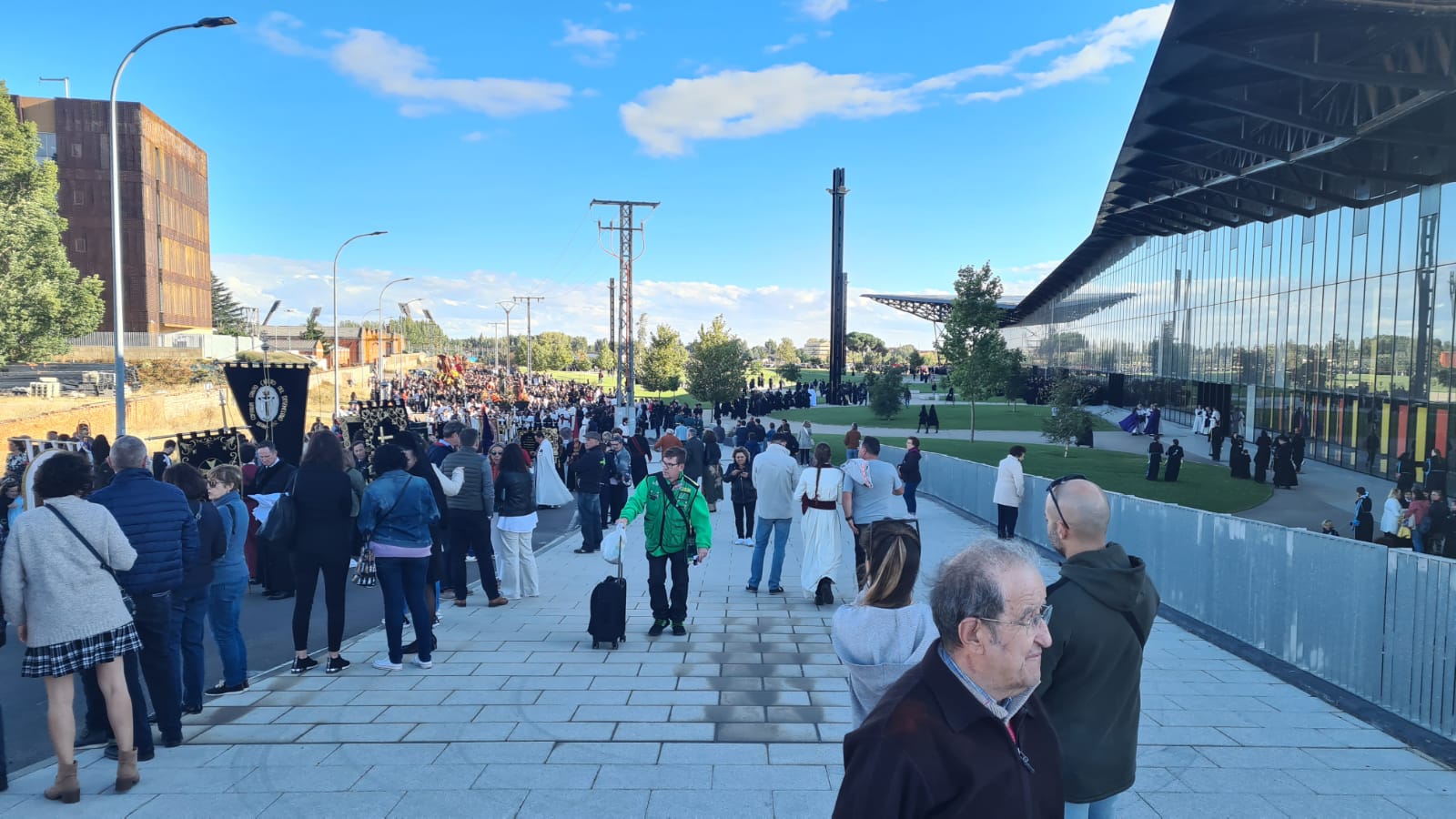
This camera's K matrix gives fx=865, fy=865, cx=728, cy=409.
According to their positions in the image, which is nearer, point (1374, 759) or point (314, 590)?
point (1374, 759)

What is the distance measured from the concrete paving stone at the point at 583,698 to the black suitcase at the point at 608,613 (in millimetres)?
1140

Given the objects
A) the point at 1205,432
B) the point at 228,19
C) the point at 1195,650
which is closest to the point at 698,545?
the point at 1195,650

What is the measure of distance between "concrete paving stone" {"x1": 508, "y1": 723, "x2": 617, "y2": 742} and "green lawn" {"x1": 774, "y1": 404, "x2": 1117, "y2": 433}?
35.5 meters

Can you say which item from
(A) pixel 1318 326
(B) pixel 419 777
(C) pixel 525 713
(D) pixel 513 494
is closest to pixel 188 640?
(B) pixel 419 777

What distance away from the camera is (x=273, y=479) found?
9211 mm

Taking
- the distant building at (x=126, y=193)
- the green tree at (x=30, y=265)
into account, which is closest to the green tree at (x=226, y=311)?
the distant building at (x=126, y=193)

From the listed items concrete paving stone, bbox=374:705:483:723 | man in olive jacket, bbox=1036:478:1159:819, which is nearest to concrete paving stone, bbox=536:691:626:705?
concrete paving stone, bbox=374:705:483:723

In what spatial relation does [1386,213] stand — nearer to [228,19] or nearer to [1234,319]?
[1234,319]

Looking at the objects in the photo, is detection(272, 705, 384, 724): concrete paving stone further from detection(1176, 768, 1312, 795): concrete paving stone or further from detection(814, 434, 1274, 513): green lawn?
detection(814, 434, 1274, 513): green lawn

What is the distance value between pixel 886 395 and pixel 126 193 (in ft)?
153

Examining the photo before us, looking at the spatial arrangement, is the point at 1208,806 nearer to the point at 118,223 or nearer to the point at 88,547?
the point at 88,547

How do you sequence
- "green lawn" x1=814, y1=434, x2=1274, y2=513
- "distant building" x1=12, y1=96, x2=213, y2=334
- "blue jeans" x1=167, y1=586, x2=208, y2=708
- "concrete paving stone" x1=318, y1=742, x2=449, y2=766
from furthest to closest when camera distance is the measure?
"distant building" x1=12, y1=96, x2=213, y2=334, "green lawn" x1=814, y1=434, x2=1274, y2=513, "blue jeans" x1=167, y1=586, x2=208, y2=708, "concrete paving stone" x1=318, y1=742, x2=449, y2=766

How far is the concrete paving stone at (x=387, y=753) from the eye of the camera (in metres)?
4.91

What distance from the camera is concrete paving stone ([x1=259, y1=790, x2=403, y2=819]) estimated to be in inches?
169
